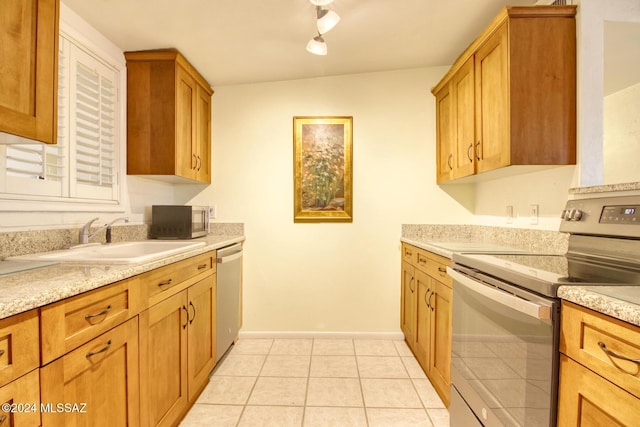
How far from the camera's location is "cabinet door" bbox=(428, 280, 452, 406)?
5.46 ft

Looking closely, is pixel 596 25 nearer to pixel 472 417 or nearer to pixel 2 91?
pixel 472 417

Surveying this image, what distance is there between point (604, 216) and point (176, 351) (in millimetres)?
2083

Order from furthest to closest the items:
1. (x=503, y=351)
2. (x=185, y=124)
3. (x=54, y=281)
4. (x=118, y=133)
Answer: (x=185, y=124)
(x=118, y=133)
(x=503, y=351)
(x=54, y=281)

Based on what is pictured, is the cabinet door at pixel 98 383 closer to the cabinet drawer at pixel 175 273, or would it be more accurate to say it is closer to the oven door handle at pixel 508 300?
the cabinet drawer at pixel 175 273

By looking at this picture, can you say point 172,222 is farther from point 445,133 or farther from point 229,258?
point 445,133

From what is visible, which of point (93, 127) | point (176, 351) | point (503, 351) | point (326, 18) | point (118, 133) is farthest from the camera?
point (118, 133)

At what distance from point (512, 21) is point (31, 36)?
2.12m

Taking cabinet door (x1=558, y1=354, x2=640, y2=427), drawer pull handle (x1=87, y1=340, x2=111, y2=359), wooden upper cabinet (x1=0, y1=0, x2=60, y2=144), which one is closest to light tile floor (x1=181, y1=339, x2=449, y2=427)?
drawer pull handle (x1=87, y1=340, x2=111, y2=359)

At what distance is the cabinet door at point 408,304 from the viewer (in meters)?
2.29

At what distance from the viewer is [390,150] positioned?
2.64m

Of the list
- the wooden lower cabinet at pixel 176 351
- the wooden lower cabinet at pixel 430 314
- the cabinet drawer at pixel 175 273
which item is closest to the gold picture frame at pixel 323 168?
the wooden lower cabinet at pixel 430 314

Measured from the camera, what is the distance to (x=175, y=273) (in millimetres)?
1487

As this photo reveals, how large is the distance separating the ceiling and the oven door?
1.61 meters

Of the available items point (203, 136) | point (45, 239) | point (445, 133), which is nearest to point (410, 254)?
point (445, 133)
